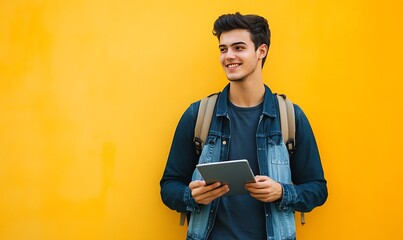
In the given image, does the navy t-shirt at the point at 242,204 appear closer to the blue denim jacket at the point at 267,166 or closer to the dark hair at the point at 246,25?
the blue denim jacket at the point at 267,166

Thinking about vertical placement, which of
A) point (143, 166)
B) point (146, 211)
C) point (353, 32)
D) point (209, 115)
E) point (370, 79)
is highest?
point (353, 32)

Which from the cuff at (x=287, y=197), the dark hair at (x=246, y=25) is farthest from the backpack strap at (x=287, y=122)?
the dark hair at (x=246, y=25)

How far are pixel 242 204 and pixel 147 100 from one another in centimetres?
90

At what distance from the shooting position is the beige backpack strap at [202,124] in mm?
3014

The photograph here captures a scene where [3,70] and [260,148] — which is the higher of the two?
[3,70]

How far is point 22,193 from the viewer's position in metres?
3.23

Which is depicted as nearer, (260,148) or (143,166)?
(260,148)

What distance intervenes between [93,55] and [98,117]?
0.37 meters

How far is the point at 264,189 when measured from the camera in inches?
105

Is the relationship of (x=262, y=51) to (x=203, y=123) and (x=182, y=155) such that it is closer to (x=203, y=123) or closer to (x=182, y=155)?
(x=203, y=123)

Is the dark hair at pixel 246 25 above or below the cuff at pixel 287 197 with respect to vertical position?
above

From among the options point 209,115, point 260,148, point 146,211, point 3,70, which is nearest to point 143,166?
point 146,211

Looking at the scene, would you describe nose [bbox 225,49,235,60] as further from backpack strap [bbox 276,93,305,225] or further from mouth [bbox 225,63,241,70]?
backpack strap [bbox 276,93,305,225]

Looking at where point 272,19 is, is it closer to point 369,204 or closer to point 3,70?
point 369,204
